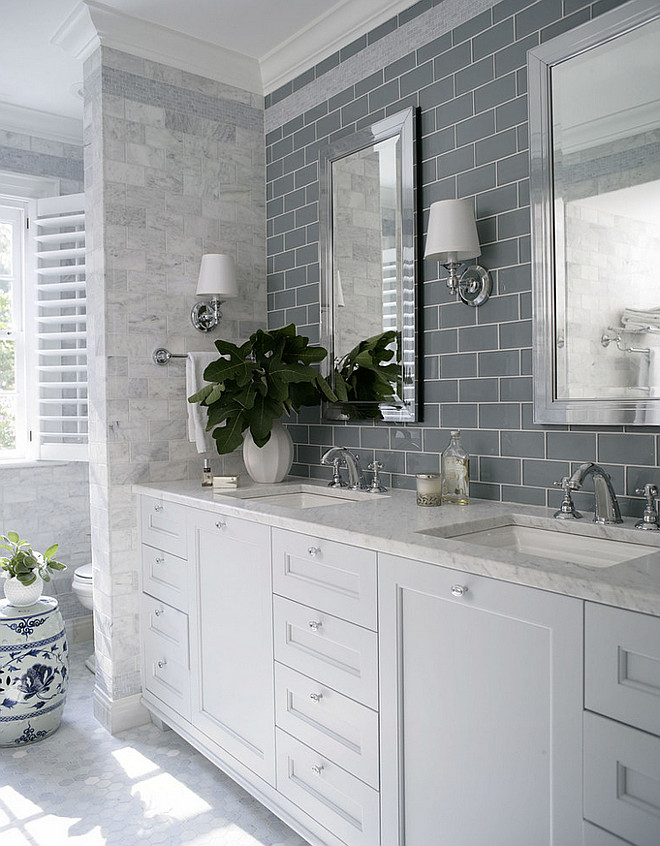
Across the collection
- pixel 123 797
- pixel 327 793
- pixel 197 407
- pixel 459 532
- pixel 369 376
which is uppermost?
pixel 369 376

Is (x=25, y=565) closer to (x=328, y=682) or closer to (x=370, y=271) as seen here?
(x=328, y=682)

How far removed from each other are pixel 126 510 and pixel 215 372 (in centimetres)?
73

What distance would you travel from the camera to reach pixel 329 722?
181 centimetres

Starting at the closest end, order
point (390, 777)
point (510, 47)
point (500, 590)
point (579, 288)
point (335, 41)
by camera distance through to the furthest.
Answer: point (500, 590), point (390, 777), point (579, 288), point (510, 47), point (335, 41)

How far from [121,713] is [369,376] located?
5.43ft

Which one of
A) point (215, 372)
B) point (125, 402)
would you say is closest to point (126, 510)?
point (125, 402)

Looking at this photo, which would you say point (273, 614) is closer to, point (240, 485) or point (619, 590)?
point (240, 485)

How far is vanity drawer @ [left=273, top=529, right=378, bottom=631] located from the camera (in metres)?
1.69

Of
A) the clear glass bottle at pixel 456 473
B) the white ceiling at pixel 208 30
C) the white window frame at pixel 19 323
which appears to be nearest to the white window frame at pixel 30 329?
the white window frame at pixel 19 323

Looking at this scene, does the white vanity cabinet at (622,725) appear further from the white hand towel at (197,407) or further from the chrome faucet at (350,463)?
the white hand towel at (197,407)

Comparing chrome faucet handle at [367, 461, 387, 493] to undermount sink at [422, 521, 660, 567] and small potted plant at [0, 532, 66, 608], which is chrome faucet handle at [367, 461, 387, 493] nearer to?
undermount sink at [422, 521, 660, 567]

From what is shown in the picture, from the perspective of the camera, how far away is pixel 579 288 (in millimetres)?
1932

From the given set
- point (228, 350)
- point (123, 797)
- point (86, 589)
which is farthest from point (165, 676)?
point (228, 350)

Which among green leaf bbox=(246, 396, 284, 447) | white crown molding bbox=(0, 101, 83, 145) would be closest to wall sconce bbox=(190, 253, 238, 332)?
green leaf bbox=(246, 396, 284, 447)
